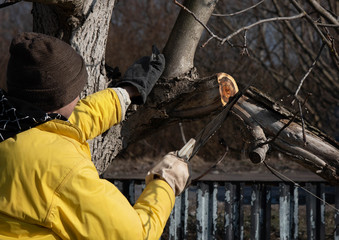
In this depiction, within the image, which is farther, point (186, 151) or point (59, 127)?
point (186, 151)

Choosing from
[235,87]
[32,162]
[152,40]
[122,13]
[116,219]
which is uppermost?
[122,13]

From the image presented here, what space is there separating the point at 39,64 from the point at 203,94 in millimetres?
1432

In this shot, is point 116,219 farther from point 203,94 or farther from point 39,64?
point 203,94

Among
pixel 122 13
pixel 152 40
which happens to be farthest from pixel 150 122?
pixel 122 13

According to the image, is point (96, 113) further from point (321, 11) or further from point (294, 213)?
point (294, 213)

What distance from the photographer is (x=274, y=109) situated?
2.93 m

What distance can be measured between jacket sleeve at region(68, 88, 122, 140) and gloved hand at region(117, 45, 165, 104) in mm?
189

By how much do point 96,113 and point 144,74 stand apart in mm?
482

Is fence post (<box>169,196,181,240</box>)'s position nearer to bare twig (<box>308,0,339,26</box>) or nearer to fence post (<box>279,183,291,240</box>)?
fence post (<box>279,183,291,240</box>)

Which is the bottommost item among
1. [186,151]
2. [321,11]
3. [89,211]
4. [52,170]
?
[89,211]

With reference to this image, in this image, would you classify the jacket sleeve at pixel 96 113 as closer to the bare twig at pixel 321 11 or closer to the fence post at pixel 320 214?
the bare twig at pixel 321 11

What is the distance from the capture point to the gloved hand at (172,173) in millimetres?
2070

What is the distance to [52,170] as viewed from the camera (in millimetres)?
1661

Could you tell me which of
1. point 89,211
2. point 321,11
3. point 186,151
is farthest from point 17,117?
point 321,11
